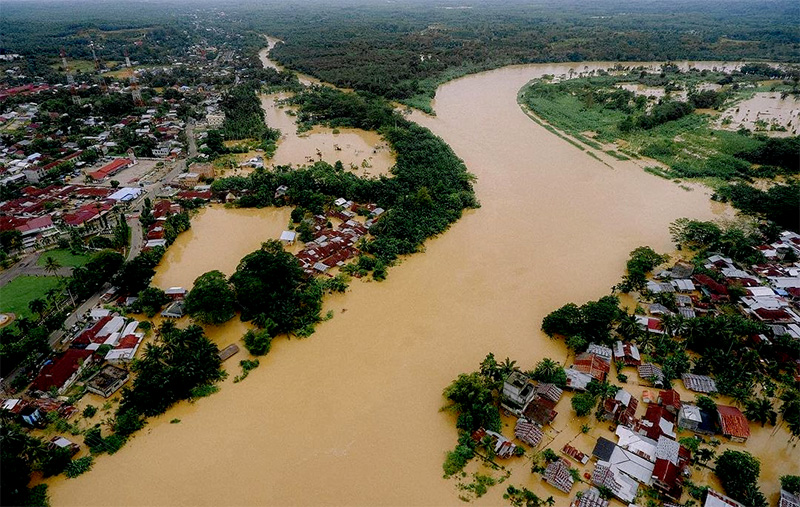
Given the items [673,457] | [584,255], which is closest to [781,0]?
[584,255]

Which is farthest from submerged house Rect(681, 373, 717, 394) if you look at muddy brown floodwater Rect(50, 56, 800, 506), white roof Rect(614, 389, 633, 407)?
white roof Rect(614, 389, 633, 407)

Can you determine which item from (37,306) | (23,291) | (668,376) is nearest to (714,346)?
(668,376)

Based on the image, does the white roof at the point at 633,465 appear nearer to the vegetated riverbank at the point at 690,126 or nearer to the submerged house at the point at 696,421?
the submerged house at the point at 696,421

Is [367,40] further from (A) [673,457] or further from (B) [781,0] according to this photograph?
(B) [781,0]

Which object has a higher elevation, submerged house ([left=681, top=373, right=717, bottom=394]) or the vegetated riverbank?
the vegetated riverbank

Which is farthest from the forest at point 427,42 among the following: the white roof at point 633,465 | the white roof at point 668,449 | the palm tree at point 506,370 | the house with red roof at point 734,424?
the white roof at point 633,465

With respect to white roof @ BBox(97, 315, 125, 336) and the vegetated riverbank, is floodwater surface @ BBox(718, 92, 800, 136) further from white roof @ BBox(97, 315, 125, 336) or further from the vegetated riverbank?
white roof @ BBox(97, 315, 125, 336)
